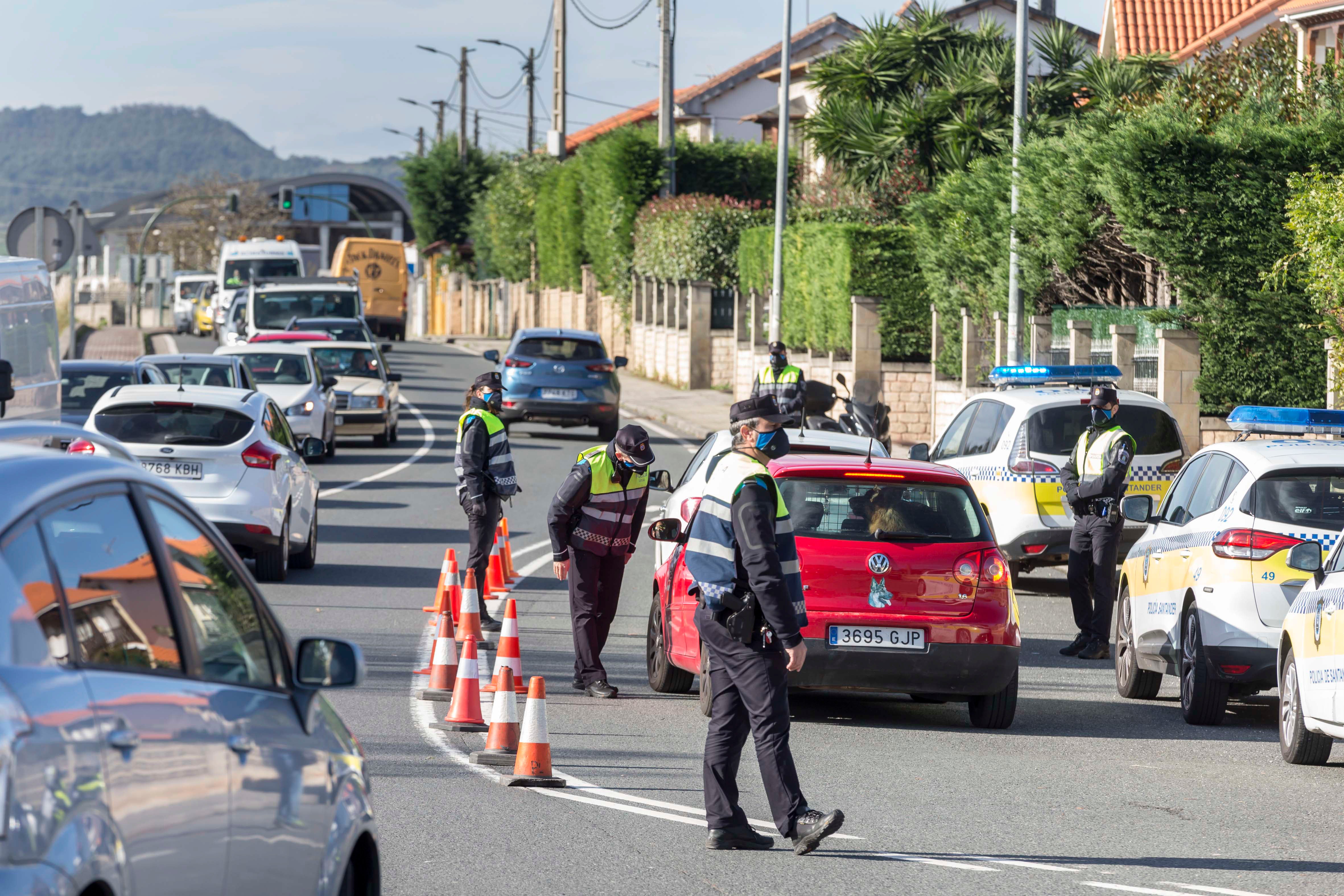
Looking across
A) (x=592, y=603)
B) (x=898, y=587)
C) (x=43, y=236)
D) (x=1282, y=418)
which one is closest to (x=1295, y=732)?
(x=898, y=587)

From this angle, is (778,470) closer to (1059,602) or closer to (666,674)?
(666,674)

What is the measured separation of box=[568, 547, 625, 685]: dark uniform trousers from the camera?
11391 millimetres

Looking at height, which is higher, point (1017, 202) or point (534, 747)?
point (1017, 202)

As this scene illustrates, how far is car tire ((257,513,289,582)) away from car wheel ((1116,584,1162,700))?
6.92 meters

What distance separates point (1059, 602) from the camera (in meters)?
16.6

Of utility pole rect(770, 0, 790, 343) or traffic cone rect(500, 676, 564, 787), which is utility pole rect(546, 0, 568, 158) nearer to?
utility pole rect(770, 0, 790, 343)

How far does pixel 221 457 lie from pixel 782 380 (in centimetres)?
854

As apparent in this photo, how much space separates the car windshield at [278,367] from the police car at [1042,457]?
13.2m

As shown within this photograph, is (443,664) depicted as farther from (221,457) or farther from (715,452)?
(221,457)

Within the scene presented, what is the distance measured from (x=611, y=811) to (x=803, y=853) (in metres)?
1.00

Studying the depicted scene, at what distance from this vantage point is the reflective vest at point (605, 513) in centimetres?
1155

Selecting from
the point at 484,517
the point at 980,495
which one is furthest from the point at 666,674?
the point at 980,495

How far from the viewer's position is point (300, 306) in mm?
40219

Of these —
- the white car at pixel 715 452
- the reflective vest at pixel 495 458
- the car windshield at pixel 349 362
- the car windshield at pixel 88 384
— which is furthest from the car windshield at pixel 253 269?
the white car at pixel 715 452
